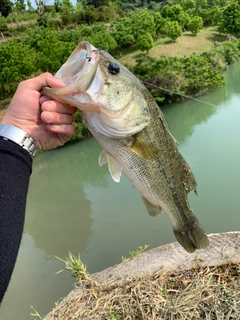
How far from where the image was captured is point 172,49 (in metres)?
17.9

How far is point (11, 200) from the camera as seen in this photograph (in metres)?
1.02

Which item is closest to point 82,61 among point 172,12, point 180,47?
point 180,47

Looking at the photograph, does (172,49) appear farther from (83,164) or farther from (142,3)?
(142,3)

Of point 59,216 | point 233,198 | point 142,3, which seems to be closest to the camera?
point 233,198

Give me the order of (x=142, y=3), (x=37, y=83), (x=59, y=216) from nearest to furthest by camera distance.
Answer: (x=37, y=83) → (x=59, y=216) → (x=142, y=3)

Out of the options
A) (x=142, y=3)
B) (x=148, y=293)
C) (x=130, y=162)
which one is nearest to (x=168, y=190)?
(x=130, y=162)

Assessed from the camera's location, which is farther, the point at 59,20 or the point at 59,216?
the point at 59,20

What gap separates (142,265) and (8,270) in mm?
1831

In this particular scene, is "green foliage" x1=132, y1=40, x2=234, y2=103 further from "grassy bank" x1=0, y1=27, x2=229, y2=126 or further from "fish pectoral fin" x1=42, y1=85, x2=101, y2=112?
"fish pectoral fin" x1=42, y1=85, x2=101, y2=112

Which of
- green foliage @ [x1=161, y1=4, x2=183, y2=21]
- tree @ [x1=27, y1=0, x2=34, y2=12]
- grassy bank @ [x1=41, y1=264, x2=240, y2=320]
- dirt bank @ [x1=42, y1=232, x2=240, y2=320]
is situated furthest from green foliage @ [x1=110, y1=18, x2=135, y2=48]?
grassy bank @ [x1=41, y1=264, x2=240, y2=320]

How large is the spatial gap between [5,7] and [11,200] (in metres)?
27.2

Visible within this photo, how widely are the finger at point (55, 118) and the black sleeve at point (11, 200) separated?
5.3 inches

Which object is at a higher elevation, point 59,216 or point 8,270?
point 8,270

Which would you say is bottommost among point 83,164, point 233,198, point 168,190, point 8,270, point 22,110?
point 83,164
